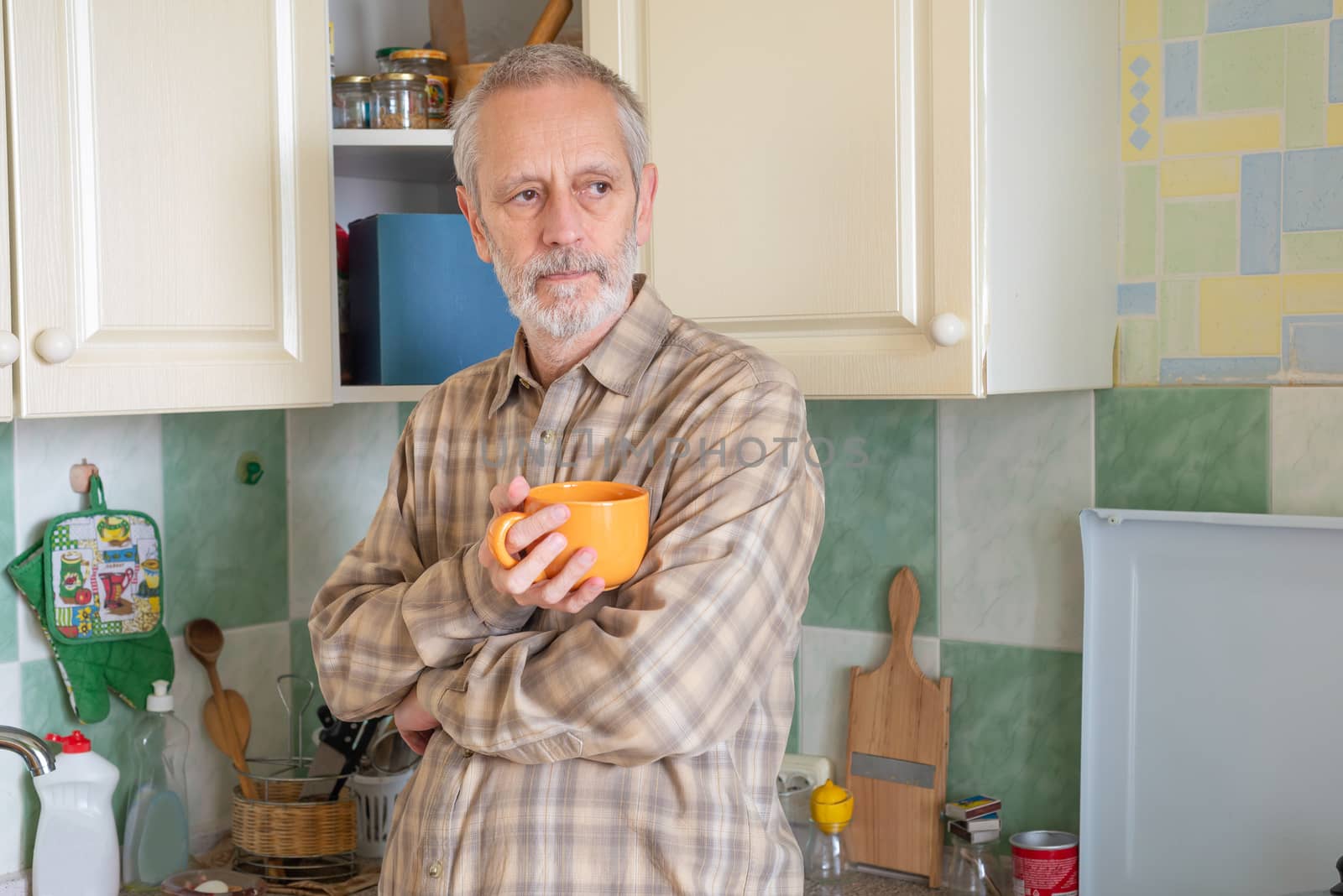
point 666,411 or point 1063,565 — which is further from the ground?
point 666,411

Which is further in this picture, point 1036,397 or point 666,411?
point 1036,397

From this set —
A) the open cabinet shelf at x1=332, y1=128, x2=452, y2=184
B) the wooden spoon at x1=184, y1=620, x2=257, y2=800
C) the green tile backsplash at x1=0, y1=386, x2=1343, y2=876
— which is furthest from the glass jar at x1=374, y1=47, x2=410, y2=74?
the wooden spoon at x1=184, y1=620, x2=257, y2=800

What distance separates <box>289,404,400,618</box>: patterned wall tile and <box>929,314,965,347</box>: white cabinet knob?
1.12 metres

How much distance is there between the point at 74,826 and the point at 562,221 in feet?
3.56

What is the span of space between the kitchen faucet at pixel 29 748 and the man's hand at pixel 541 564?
78 cm

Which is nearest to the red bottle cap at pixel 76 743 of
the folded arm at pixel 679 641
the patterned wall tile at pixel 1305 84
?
the folded arm at pixel 679 641

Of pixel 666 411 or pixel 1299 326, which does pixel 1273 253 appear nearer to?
pixel 1299 326

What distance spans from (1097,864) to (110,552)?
1.41 metres

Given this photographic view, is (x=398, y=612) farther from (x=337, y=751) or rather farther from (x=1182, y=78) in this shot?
(x=1182, y=78)

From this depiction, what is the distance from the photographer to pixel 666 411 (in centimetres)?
123

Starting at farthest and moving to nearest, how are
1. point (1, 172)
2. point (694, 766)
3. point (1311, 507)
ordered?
point (1311, 507)
point (1, 172)
point (694, 766)

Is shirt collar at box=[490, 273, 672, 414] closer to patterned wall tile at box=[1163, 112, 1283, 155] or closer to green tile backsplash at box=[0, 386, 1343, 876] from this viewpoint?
green tile backsplash at box=[0, 386, 1343, 876]

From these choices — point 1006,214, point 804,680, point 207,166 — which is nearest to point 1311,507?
point 1006,214

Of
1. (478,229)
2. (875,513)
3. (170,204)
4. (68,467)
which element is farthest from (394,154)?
(875,513)
